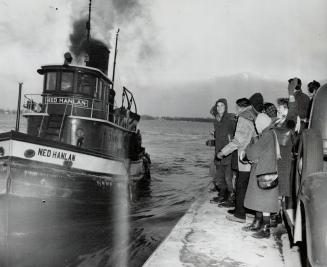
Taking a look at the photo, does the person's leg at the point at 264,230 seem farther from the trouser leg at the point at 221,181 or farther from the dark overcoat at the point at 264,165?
the trouser leg at the point at 221,181

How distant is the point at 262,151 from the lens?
13.3ft

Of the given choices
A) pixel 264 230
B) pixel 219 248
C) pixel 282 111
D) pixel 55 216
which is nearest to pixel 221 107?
pixel 282 111

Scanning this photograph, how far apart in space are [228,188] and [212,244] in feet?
8.26

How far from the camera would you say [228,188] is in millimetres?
6219

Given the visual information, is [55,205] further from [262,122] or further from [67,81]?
[262,122]

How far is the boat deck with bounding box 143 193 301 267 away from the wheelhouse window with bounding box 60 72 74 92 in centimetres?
725

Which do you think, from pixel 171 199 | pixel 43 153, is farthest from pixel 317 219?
pixel 171 199

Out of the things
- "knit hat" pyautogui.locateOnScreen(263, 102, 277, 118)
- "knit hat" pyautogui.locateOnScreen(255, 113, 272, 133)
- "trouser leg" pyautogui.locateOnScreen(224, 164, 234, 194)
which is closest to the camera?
"knit hat" pyautogui.locateOnScreen(255, 113, 272, 133)

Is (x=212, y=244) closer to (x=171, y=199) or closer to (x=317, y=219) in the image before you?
(x=317, y=219)

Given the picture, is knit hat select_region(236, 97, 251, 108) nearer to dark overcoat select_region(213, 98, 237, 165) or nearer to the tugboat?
dark overcoat select_region(213, 98, 237, 165)

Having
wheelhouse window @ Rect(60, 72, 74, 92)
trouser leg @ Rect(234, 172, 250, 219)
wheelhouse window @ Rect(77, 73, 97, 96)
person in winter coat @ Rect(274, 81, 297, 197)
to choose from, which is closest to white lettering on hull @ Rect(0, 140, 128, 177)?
wheelhouse window @ Rect(77, 73, 97, 96)

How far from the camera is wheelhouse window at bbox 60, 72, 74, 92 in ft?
34.8

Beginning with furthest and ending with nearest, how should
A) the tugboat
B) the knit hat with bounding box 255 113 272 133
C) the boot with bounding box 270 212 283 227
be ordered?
the tugboat
the boot with bounding box 270 212 283 227
the knit hat with bounding box 255 113 272 133

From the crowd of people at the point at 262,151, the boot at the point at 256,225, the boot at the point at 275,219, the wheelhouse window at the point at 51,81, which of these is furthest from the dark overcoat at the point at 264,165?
the wheelhouse window at the point at 51,81
